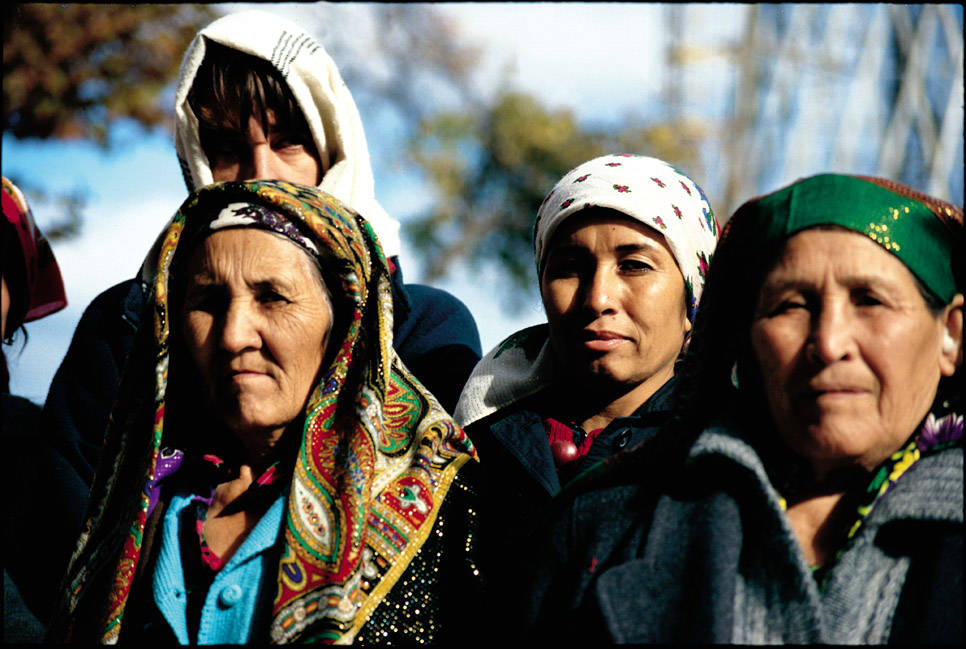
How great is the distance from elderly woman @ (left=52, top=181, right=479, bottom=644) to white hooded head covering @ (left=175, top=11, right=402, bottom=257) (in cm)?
69

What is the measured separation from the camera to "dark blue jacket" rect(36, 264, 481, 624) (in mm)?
3113

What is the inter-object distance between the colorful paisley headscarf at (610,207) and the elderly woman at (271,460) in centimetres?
28

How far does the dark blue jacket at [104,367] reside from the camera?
3.11m

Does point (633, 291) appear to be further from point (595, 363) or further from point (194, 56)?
point (194, 56)

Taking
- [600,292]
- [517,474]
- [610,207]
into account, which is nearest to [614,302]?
[600,292]

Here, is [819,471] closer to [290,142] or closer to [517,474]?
[517,474]

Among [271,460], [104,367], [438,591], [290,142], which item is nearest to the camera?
[438,591]

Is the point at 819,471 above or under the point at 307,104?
under

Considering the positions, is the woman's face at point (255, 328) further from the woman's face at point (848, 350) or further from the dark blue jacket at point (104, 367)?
the woman's face at point (848, 350)

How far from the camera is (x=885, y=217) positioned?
6.48ft

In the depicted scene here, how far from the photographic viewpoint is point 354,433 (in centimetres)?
260

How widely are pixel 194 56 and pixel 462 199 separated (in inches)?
622

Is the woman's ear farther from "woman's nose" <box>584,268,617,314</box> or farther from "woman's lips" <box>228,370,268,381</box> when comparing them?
"woman's lips" <box>228,370,268,381</box>

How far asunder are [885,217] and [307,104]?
214 centimetres
